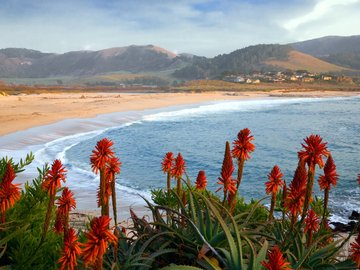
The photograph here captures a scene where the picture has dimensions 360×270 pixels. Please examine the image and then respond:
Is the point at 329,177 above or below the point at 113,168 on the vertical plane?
below

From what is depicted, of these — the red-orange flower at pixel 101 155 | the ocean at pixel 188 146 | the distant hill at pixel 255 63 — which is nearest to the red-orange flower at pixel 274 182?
the red-orange flower at pixel 101 155

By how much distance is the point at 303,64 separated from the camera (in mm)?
154000

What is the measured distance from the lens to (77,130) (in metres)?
25.1

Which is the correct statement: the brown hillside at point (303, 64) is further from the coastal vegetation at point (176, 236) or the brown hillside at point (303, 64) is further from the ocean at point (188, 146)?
the coastal vegetation at point (176, 236)

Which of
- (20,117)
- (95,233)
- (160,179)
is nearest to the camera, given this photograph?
(95,233)

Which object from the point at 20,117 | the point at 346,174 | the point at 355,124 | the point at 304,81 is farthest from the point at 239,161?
the point at 304,81

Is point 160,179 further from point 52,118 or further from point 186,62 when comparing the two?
point 186,62

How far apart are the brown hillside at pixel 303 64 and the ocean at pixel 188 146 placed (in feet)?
386

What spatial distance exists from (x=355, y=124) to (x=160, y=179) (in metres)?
24.8

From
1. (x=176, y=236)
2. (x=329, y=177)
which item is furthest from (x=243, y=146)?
(x=176, y=236)

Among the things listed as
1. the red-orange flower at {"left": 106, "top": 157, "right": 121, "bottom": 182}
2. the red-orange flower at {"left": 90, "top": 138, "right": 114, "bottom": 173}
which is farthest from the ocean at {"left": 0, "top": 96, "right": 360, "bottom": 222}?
the red-orange flower at {"left": 90, "top": 138, "right": 114, "bottom": 173}

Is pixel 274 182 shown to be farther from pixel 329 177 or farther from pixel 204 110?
pixel 204 110

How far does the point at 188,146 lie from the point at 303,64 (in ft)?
469

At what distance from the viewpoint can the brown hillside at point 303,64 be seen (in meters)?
148
